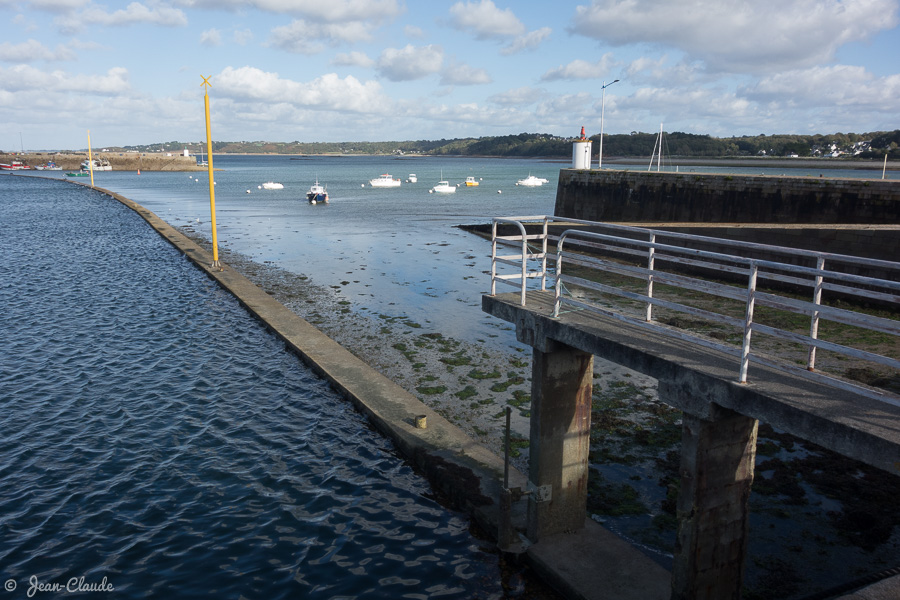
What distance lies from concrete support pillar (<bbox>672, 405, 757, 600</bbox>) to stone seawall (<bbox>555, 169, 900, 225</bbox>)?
929 inches

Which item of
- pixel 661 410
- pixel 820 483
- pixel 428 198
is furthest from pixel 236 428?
pixel 428 198

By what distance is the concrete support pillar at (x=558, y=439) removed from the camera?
908 cm

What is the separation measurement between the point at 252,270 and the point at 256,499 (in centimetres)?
2292

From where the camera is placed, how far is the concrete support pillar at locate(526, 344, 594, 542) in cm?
908

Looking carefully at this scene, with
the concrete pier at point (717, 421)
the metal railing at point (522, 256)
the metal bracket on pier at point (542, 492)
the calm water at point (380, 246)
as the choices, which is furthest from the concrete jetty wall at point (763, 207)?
the concrete pier at point (717, 421)

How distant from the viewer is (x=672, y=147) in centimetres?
17588

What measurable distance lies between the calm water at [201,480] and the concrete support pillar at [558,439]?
1.10 m

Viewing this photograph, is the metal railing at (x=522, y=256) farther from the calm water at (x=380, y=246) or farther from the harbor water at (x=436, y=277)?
the calm water at (x=380, y=246)

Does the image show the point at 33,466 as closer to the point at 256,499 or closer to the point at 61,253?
the point at 256,499

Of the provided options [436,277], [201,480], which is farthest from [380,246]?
[201,480]

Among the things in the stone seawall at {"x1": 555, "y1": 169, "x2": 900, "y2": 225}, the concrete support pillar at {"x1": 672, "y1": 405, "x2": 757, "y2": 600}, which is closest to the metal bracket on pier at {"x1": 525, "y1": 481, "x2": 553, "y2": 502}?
the concrete support pillar at {"x1": 672, "y1": 405, "x2": 757, "y2": 600}

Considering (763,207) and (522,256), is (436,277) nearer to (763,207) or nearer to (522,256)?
(763,207)
